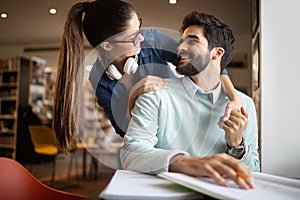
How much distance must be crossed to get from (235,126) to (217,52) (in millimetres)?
319

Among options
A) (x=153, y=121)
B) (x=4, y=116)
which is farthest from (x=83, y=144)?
(x=4, y=116)

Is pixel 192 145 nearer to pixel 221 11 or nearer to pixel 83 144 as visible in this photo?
pixel 83 144

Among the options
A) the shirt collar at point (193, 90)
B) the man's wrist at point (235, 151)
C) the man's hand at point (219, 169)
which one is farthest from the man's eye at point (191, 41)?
the man's hand at point (219, 169)

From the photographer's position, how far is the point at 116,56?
1.38m

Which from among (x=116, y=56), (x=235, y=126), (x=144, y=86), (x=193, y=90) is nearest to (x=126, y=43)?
(x=116, y=56)

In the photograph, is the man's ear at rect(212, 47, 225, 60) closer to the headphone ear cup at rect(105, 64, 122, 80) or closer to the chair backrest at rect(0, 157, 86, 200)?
the headphone ear cup at rect(105, 64, 122, 80)

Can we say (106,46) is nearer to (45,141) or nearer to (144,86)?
(144,86)

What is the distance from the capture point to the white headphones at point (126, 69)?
1362mm

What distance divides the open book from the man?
297mm

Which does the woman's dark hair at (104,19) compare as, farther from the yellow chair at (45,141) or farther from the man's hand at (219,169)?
the man's hand at (219,169)

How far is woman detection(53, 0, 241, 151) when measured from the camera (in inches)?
53.2

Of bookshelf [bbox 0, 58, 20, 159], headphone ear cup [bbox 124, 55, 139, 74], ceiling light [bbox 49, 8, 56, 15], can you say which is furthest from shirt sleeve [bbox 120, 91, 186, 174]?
bookshelf [bbox 0, 58, 20, 159]

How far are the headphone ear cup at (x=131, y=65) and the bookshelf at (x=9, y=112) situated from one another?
22.5 inches

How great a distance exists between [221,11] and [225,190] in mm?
889
